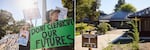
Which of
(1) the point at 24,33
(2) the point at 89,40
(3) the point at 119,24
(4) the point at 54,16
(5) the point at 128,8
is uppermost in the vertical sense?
(5) the point at 128,8

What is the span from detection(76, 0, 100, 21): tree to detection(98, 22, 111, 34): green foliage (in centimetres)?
19

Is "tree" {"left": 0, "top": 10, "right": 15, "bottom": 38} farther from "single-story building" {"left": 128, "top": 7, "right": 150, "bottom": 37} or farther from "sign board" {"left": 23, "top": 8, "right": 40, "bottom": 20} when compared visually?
"single-story building" {"left": 128, "top": 7, "right": 150, "bottom": 37}

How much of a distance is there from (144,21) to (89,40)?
895mm

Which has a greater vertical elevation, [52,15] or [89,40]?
[52,15]

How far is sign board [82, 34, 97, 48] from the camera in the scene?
503 cm

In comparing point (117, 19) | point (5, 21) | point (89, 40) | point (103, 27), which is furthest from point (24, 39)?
point (117, 19)

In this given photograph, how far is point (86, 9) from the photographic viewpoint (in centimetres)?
516

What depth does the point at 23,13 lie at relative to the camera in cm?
541

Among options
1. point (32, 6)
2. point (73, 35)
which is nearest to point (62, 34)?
point (73, 35)

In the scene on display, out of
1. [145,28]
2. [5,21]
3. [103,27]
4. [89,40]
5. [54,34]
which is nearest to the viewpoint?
[145,28]

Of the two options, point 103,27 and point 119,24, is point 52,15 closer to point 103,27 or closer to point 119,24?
point 103,27

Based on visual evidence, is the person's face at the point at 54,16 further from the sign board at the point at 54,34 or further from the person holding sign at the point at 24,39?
the person holding sign at the point at 24,39

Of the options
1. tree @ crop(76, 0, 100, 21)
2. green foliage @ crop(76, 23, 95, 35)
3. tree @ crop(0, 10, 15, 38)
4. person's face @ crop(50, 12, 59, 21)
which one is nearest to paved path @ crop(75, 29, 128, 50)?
green foliage @ crop(76, 23, 95, 35)

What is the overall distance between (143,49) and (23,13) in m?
1.98
